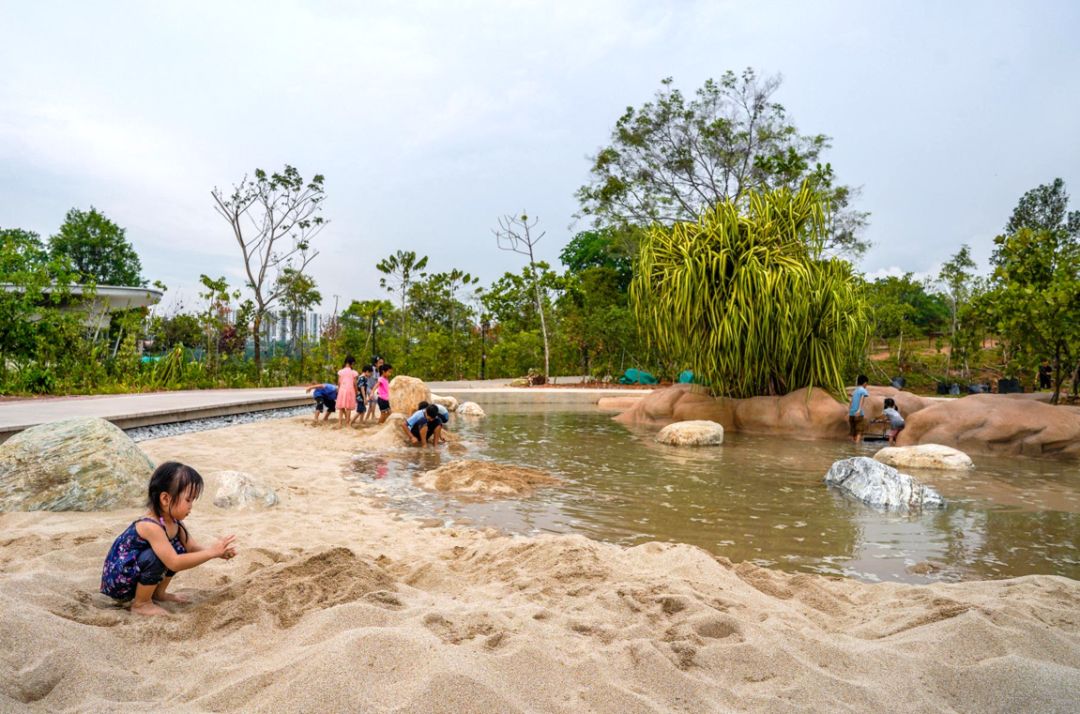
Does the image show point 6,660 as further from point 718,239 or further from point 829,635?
point 718,239

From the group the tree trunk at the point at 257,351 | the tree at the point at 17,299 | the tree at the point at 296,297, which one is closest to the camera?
the tree at the point at 17,299

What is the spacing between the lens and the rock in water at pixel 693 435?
10.1 m

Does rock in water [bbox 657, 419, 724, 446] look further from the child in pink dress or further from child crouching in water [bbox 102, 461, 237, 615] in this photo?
child crouching in water [bbox 102, 461, 237, 615]

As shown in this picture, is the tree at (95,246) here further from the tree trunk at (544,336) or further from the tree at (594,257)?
the tree at (594,257)

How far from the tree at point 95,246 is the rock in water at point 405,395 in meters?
24.0

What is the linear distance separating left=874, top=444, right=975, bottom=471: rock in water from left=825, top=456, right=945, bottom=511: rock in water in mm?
2188

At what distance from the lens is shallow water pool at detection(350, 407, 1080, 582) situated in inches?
180

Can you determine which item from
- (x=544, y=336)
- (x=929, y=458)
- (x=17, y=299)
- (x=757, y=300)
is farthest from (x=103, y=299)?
(x=929, y=458)

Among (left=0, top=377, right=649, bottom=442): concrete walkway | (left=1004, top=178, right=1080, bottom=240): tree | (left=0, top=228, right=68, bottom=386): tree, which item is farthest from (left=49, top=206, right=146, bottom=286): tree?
(left=1004, top=178, right=1080, bottom=240): tree

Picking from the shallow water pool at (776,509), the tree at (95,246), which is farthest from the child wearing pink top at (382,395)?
the tree at (95,246)

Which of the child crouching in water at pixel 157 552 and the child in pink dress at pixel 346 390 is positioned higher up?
the child in pink dress at pixel 346 390

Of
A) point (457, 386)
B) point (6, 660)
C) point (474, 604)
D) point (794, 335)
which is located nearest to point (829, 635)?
point (474, 604)

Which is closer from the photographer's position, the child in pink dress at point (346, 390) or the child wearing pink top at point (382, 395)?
the child in pink dress at point (346, 390)

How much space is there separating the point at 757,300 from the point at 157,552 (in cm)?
1090
